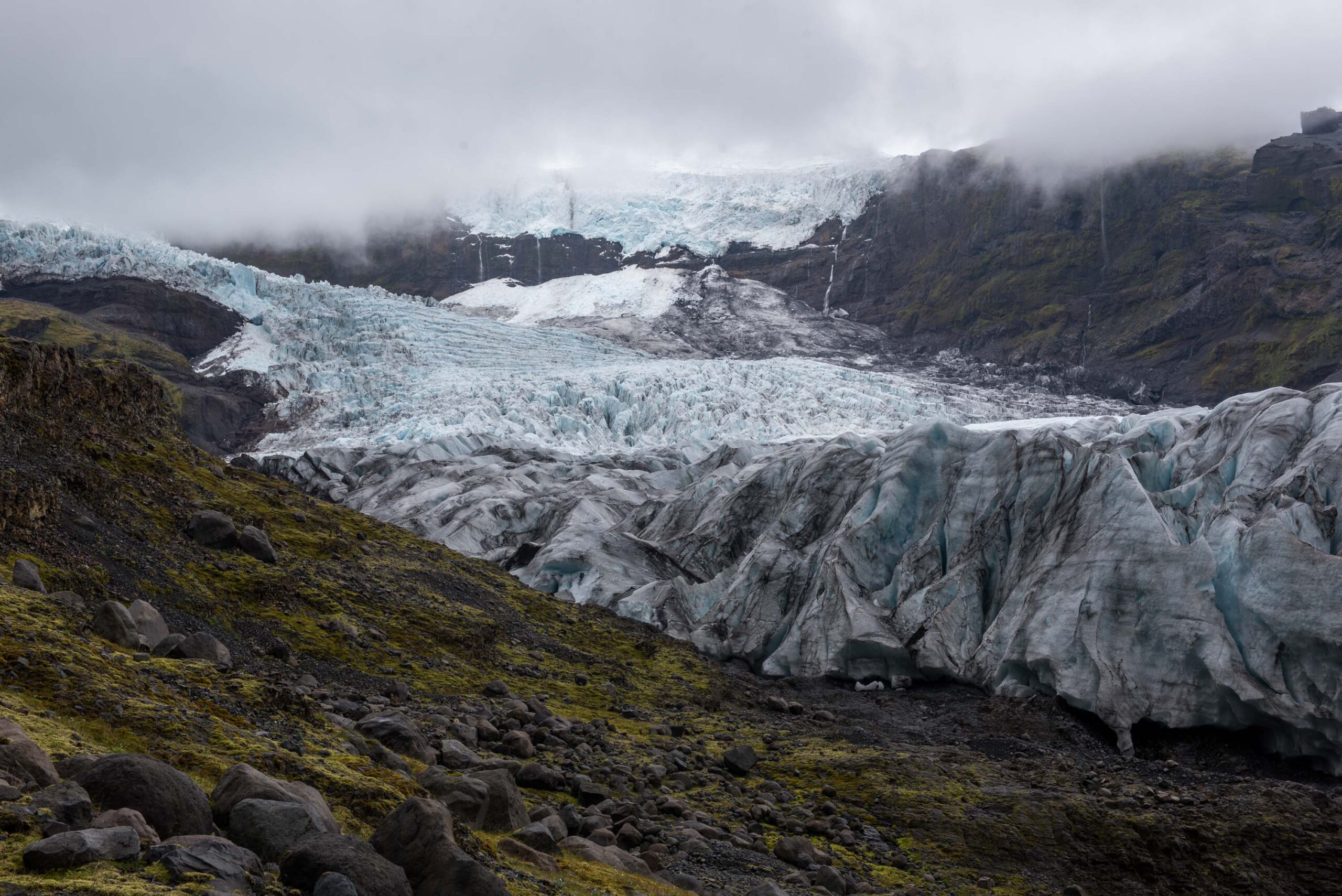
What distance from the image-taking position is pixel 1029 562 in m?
36.6

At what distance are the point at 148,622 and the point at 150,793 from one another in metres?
9.24

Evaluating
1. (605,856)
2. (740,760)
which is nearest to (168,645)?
(605,856)

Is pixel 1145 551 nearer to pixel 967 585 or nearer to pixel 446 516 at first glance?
pixel 967 585

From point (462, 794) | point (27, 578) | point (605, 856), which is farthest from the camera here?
point (27, 578)

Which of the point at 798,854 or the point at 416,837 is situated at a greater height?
the point at 416,837

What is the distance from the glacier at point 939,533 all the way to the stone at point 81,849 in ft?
88.6

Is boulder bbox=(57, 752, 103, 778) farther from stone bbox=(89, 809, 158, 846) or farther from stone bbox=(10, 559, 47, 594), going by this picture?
stone bbox=(10, 559, 47, 594)

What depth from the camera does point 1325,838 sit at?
67.0ft

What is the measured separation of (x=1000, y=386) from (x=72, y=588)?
129 meters

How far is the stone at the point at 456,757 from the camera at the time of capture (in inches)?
687

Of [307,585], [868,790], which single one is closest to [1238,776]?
[868,790]

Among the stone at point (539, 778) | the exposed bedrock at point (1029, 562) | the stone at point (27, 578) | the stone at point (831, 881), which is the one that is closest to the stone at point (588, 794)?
the stone at point (539, 778)

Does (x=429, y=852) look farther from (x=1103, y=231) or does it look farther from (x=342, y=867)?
(x=1103, y=231)

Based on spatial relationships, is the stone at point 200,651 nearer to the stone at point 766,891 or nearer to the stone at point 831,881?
the stone at point 766,891
